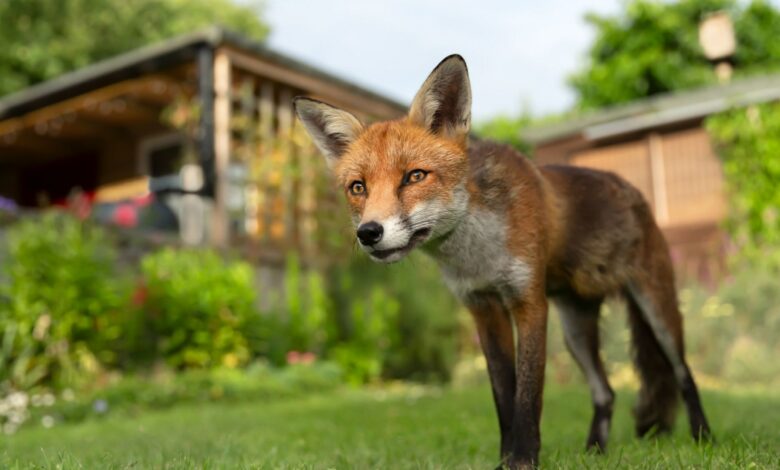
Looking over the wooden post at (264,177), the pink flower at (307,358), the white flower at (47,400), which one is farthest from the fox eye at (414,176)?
the wooden post at (264,177)

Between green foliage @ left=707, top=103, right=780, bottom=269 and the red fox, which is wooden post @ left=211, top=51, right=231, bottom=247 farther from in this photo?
green foliage @ left=707, top=103, right=780, bottom=269

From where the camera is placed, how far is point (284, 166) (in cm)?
1204

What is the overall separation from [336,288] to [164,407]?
13.9 feet

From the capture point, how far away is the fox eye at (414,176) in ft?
10.1

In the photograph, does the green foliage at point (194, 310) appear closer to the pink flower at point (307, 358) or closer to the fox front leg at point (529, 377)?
the pink flower at point (307, 358)

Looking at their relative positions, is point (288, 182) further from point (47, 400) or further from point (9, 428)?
point (9, 428)

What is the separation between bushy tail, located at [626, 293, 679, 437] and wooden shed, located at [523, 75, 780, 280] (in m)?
12.4

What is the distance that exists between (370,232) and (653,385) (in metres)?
2.44

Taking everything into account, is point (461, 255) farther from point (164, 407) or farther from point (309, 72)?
point (309, 72)

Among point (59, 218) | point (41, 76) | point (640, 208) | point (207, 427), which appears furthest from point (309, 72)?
point (41, 76)

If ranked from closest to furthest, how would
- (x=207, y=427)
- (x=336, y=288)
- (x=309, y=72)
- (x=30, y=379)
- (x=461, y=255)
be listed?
(x=461, y=255) < (x=207, y=427) < (x=30, y=379) < (x=336, y=288) < (x=309, y=72)

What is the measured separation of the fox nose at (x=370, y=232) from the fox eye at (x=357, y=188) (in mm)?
333

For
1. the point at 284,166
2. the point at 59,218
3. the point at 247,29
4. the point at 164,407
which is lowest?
the point at 164,407

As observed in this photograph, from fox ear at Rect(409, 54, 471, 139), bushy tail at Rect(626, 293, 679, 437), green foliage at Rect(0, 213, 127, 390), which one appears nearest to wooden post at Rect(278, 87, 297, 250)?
green foliage at Rect(0, 213, 127, 390)
